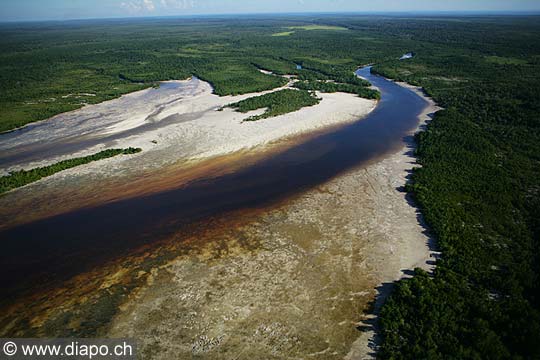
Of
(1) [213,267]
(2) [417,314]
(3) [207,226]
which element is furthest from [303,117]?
(2) [417,314]

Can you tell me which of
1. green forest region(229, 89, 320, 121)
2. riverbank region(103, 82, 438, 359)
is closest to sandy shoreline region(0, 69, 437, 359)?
riverbank region(103, 82, 438, 359)

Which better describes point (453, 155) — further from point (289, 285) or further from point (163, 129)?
point (163, 129)

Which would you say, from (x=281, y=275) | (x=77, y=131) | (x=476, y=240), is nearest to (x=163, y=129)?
(x=77, y=131)

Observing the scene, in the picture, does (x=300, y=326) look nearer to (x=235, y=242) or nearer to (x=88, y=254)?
(x=235, y=242)

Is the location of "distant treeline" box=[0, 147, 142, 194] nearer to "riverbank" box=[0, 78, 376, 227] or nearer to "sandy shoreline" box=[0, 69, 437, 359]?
"riverbank" box=[0, 78, 376, 227]

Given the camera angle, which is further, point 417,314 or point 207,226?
point 207,226

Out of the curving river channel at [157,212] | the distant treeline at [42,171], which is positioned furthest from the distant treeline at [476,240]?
the distant treeline at [42,171]
